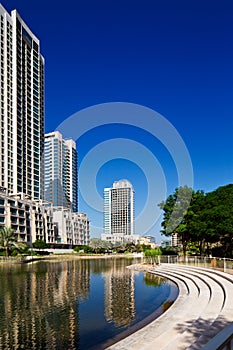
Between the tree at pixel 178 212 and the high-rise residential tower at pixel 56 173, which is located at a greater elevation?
the high-rise residential tower at pixel 56 173

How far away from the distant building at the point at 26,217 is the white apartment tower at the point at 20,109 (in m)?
7.08

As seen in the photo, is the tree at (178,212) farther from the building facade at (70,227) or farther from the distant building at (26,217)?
the building facade at (70,227)

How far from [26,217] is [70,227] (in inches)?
1452

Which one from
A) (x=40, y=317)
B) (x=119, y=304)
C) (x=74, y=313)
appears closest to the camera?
(x=40, y=317)

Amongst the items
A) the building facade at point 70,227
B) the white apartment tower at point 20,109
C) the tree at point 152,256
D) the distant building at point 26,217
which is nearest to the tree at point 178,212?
the tree at point 152,256

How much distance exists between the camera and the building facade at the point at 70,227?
13762cm

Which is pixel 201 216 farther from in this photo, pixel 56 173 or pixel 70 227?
pixel 56 173

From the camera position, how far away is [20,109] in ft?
422

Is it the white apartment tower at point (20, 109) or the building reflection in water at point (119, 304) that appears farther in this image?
the white apartment tower at point (20, 109)

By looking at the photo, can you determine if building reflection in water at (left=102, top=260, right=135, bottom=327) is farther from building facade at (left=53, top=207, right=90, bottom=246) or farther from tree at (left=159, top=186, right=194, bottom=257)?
building facade at (left=53, top=207, right=90, bottom=246)

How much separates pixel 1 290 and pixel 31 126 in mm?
112783

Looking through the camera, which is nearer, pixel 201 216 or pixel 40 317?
pixel 40 317

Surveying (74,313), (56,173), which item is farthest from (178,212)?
(56,173)

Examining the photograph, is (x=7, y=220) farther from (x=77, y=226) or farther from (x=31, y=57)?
(x=31, y=57)
